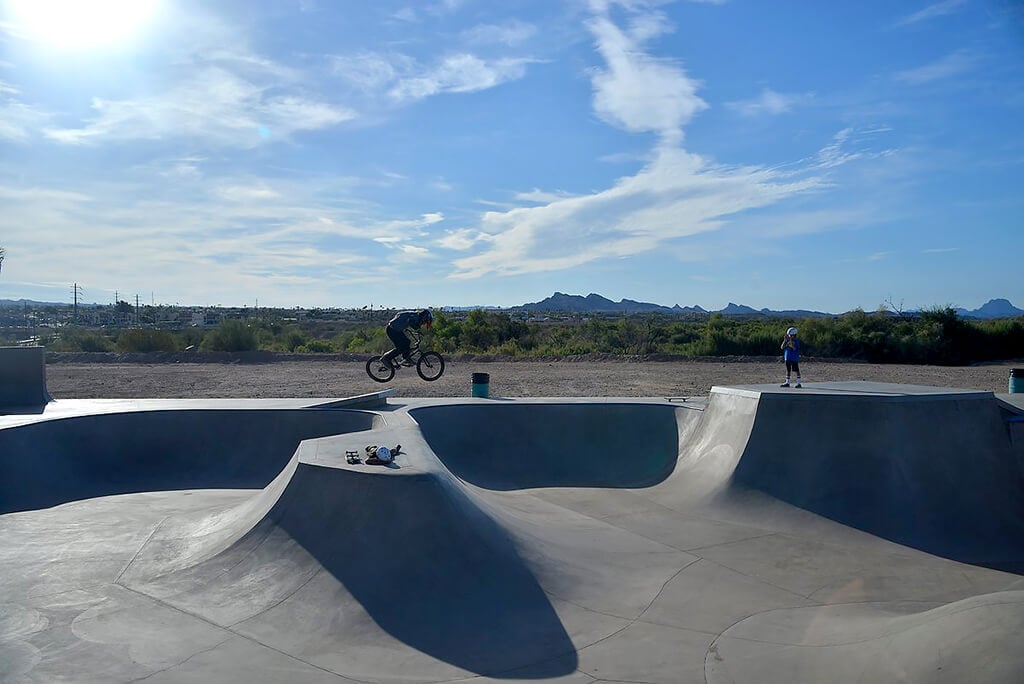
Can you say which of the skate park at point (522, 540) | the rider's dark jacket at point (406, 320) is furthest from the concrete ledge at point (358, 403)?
the rider's dark jacket at point (406, 320)

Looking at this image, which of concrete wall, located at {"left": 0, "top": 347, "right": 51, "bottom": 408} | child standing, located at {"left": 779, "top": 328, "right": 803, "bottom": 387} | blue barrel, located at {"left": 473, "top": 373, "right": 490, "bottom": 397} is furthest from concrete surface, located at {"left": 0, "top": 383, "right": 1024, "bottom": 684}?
blue barrel, located at {"left": 473, "top": 373, "right": 490, "bottom": 397}

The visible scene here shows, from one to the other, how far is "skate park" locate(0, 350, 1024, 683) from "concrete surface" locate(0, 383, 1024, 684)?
29mm

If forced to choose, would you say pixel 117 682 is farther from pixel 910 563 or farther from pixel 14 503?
pixel 910 563

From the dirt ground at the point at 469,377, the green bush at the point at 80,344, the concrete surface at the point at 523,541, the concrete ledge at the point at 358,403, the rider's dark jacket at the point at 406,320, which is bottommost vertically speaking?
the concrete surface at the point at 523,541

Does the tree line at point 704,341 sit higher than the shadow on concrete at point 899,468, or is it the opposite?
the tree line at point 704,341

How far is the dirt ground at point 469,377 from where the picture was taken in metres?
19.8

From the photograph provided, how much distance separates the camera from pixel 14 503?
→ 348 inches

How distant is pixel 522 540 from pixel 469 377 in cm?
1709

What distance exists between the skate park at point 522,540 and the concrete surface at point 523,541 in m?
0.03

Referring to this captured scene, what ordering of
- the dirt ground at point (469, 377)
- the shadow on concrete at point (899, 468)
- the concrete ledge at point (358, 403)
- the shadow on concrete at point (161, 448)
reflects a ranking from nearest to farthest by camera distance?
the shadow on concrete at point (899, 468) < the shadow on concrete at point (161, 448) < the concrete ledge at point (358, 403) < the dirt ground at point (469, 377)

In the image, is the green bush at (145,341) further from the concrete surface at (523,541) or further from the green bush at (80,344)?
the concrete surface at (523,541)

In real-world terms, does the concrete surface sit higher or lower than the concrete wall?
lower

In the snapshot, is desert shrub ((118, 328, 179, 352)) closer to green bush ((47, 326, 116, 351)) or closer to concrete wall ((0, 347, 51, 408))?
green bush ((47, 326, 116, 351))

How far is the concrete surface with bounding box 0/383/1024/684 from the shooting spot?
15.8ft
